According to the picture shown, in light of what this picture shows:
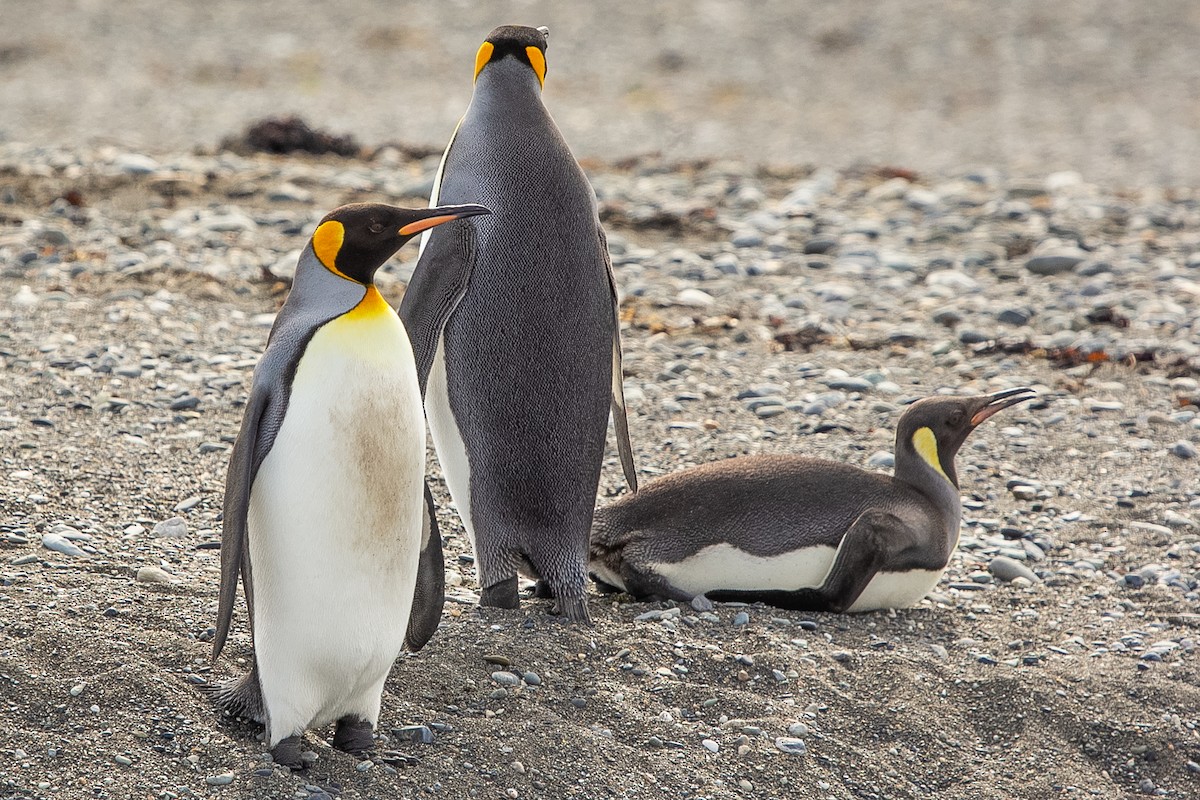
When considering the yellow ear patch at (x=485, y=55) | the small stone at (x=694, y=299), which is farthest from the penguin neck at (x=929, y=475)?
the small stone at (x=694, y=299)

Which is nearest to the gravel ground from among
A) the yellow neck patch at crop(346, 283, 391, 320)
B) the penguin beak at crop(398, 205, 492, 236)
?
the yellow neck patch at crop(346, 283, 391, 320)

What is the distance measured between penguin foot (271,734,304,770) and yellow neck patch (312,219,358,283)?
107 centimetres

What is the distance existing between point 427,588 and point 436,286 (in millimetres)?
1114

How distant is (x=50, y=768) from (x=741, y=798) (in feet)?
5.19

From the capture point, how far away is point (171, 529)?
15.6 feet

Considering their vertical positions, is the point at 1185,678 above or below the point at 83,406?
below

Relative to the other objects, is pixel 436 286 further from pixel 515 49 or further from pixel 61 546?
pixel 61 546

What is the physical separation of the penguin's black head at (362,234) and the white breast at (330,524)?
5.4 inches

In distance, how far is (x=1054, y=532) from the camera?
5.62 metres

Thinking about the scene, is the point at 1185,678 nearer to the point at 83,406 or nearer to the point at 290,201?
the point at 83,406

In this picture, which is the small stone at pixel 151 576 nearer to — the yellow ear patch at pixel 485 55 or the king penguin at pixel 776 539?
the king penguin at pixel 776 539

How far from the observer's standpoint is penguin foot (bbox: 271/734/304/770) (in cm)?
340

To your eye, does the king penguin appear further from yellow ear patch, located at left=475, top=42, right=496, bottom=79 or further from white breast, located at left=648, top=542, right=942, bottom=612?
yellow ear patch, located at left=475, top=42, right=496, bottom=79

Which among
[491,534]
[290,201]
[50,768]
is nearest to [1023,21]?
[290,201]
